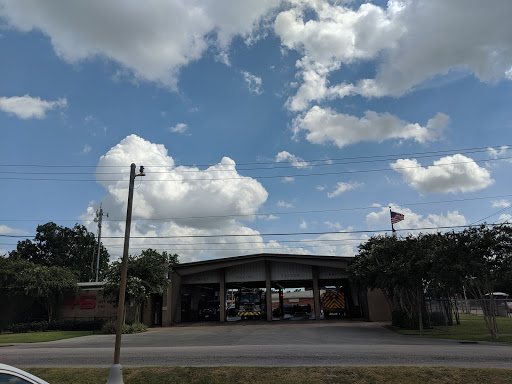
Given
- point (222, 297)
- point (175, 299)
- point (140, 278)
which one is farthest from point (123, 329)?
point (222, 297)

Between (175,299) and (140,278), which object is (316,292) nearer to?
(175,299)

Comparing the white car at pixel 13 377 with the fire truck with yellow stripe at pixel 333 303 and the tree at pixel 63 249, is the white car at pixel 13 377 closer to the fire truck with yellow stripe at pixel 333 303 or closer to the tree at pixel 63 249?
the fire truck with yellow stripe at pixel 333 303

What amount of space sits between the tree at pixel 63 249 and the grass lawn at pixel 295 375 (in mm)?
53857

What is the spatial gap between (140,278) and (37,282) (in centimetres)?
1010

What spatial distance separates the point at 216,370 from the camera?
11195mm

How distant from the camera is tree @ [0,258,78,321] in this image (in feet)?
111

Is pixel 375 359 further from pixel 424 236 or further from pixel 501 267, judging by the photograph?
pixel 424 236

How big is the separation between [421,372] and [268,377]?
165 inches

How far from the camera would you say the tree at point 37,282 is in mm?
33812

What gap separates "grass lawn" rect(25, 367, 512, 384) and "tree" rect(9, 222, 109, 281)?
2120 inches

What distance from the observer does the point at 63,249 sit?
62.3m

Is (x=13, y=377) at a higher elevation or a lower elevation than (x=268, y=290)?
lower

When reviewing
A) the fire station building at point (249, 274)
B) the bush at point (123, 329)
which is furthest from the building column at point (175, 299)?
the bush at point (123, 329)

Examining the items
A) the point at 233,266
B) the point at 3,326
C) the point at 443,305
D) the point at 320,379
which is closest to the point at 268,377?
the point at 320,379
